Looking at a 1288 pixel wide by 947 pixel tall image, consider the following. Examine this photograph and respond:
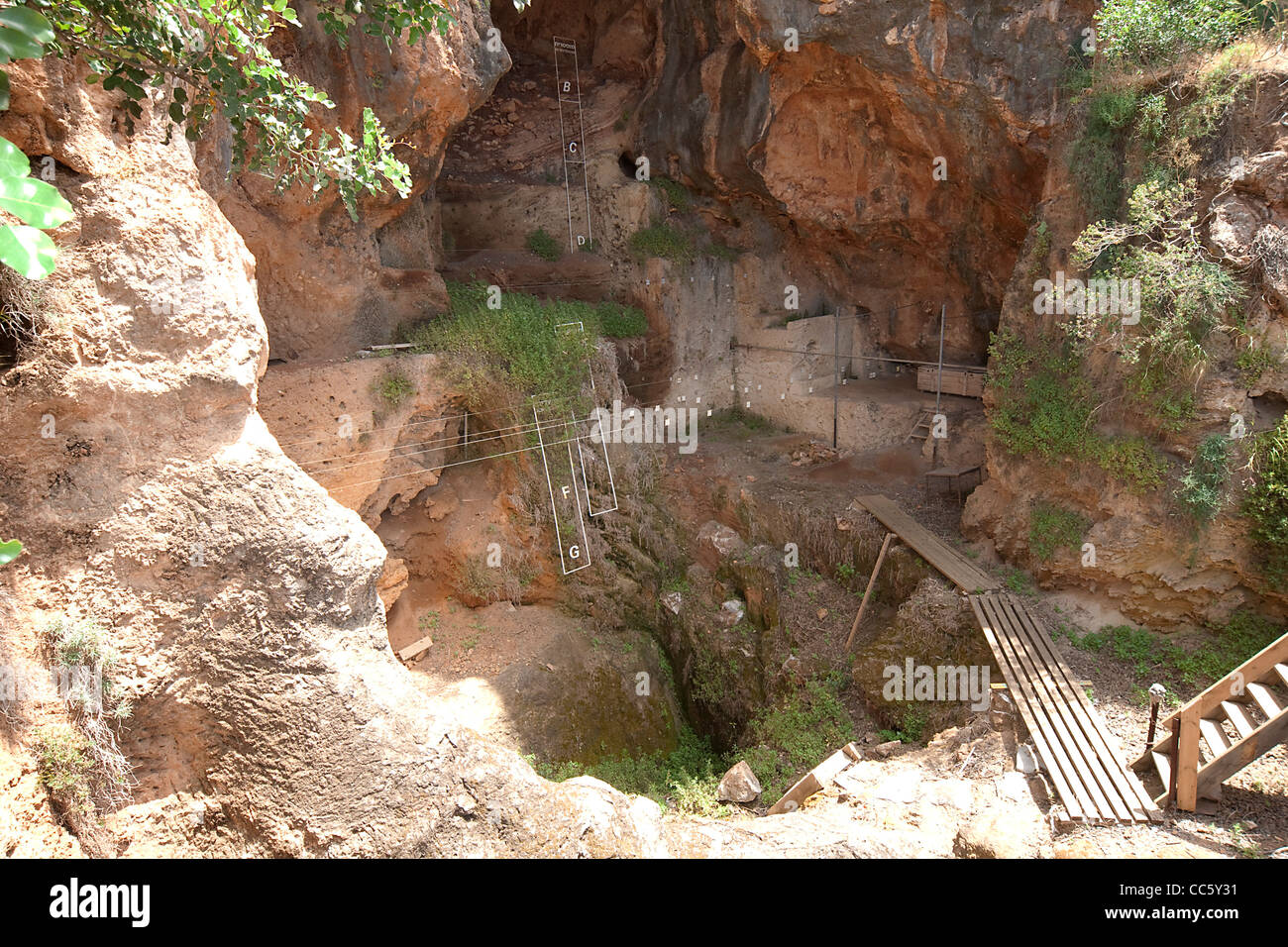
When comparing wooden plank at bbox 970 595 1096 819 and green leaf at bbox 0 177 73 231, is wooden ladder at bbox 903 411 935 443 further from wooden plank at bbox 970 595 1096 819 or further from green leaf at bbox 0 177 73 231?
green leaf at bbox 0 177 73 231

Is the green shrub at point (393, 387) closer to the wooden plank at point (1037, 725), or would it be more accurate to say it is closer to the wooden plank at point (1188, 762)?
the wooden plank at point (1037, 725)

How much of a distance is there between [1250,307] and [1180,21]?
3.29 meters

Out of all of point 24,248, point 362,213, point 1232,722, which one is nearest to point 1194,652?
point 1232,722

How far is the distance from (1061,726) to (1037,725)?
0.71 feet

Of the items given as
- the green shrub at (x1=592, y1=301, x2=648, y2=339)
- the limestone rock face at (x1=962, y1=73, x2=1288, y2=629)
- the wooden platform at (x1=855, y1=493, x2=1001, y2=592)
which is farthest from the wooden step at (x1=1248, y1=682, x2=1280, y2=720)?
the green shrub at (x1=592, y1=301, x2=648, y2=339)

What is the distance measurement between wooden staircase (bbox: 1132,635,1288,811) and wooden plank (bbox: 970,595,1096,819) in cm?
60

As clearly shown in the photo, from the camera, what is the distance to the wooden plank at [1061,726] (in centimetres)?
654

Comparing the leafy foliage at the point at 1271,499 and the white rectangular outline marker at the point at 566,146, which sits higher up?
the white rectangular outline marker at the point at 566,146

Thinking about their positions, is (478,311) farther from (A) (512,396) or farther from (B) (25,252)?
(B) (25,252)

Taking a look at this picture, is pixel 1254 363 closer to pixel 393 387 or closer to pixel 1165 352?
pixel 1165 352

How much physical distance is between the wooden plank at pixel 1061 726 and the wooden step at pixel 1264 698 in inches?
51.0

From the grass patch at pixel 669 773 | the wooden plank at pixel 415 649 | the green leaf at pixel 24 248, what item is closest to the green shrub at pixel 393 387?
the wooden plank at pixel 415 649

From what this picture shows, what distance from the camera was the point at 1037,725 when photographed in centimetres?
771

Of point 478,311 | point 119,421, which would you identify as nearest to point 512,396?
point 478,311
